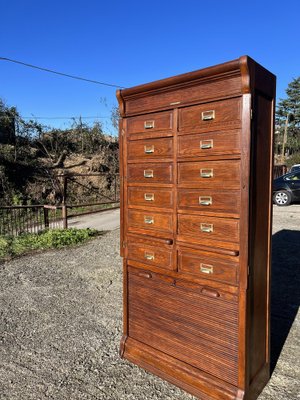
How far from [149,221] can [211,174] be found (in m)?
0.66

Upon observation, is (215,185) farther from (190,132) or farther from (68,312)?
(68,312)

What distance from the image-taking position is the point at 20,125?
14664mm

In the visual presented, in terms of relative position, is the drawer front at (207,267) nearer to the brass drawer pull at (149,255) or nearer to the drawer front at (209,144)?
the brass drawer pull at (149,255)

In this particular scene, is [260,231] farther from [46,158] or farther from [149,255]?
[46,158]

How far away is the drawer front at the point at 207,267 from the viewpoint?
7.02ft

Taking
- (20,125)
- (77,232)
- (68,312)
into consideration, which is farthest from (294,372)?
(20,125)

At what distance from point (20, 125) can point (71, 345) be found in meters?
13.6

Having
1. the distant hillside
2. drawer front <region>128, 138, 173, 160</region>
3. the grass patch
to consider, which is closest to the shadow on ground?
drawer front <region>128, 138, 173, 160</region>

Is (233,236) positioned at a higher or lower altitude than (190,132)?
lower

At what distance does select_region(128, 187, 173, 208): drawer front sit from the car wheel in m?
10.7

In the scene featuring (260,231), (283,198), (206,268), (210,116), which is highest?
(210,116)

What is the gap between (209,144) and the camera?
2172mm

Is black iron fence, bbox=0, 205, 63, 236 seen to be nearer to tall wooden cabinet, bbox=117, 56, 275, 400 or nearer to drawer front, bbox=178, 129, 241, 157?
tall wooden cabinet, bbox=117, 56, 275, 400

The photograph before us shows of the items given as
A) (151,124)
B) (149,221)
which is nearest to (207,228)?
(149,221)
